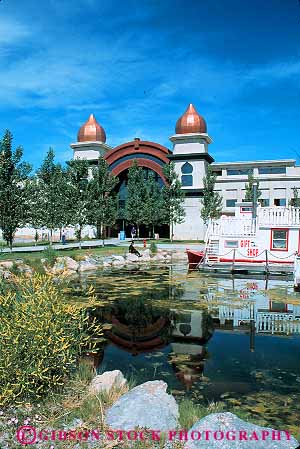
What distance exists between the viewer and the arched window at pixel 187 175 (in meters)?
52.7

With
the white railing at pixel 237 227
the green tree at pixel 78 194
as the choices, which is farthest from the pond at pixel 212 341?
the green tree at pixel 78 194

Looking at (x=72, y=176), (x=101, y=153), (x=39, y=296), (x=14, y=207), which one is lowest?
(x=39, y=296)

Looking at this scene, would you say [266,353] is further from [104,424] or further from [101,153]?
[101,153]

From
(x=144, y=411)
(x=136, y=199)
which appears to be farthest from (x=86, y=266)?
(x=136, y=199)

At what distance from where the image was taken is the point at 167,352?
917 centimetres

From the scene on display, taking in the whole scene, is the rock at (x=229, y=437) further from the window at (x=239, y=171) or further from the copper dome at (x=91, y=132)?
the copper dome at (x=91, y=132)

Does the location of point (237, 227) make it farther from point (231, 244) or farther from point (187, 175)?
point (187, 175)

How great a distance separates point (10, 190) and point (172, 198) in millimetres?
25990

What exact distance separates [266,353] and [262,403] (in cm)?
278

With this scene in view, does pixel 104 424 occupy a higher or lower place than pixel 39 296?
lower

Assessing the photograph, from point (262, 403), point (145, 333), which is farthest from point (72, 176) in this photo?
point (262, 403)

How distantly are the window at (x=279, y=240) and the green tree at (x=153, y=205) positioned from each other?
77.7 feet

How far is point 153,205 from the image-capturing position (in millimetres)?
46750

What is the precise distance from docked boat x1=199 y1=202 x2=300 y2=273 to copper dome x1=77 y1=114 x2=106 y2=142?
128ft
